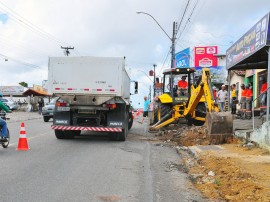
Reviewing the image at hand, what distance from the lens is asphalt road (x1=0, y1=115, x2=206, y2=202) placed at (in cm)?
661

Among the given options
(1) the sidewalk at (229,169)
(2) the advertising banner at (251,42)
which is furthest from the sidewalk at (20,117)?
(1) the sidewalk at (229,169)

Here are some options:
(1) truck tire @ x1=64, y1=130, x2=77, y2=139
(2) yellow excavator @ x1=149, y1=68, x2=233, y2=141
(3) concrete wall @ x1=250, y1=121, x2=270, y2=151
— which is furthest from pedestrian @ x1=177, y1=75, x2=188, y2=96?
(3) concrete wall @ x1=250, y1=121, x2=270, y2=151

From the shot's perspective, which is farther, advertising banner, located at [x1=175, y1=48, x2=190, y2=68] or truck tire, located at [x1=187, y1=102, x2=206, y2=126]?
advertising banner, located at [x1=175, y1=48, x2=190, y2=68]

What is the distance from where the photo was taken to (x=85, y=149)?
12.3m

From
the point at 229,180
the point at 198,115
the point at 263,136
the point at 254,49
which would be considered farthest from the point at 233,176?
the point at 198,115

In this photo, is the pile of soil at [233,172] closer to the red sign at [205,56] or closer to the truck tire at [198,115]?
the truck tire at [198,115]

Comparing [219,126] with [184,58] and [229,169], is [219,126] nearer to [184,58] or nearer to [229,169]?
[229,169]

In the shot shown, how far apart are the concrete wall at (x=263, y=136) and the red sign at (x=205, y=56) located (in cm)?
3739

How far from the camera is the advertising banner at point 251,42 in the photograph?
11578mm

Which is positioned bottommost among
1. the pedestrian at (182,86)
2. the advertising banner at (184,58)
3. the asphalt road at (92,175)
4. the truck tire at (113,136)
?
the asphalt road at (92,175)

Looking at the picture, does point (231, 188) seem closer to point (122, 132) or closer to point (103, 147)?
point (103, 147)

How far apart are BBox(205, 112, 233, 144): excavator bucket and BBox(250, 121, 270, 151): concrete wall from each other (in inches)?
47.1

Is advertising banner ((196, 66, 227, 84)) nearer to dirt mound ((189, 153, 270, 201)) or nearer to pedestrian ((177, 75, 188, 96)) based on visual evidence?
pedestrian ((177, 75, 188, 96))

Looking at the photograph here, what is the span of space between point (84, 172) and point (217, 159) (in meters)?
3.29
